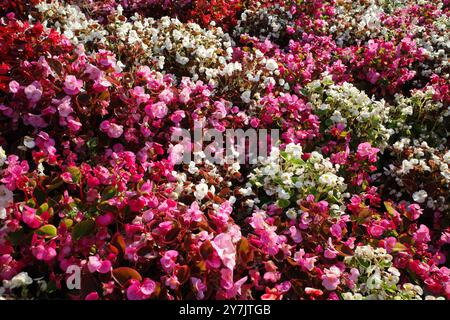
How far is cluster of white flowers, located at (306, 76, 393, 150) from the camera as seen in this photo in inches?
118

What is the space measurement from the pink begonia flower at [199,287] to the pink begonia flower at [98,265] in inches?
13.3

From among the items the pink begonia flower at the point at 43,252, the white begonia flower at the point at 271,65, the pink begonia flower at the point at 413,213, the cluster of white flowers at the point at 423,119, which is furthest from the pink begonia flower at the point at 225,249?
the cluster of white flowers at the point at 423,119

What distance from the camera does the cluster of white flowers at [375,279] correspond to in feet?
6.20

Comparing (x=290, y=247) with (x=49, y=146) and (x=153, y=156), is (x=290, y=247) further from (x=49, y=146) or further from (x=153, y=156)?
(x=49, y=146)

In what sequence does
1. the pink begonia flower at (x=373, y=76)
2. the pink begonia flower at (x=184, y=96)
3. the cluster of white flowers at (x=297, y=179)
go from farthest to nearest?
1. the pink begonia flower at (x=373, y=76)
2. the pink begonia flower at (x=184, y=96)
3. the cluster of white flowers at (x=297, y=179)

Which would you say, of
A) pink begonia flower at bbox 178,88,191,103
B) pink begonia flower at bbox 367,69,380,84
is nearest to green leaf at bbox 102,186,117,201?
pink begonia flower at bbox 178,88,191,103

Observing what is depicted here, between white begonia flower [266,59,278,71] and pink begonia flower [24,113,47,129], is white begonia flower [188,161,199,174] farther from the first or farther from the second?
white begonia flower [266,59,278,71]

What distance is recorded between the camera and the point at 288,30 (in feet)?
14.9

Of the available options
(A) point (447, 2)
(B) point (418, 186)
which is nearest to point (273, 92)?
(B) point (418, 186)

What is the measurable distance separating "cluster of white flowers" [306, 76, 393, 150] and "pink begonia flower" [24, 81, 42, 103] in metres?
1.89

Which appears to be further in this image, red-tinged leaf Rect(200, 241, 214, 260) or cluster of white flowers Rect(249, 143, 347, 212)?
cluster of white flowers Rect(249, 143, 347, 212)

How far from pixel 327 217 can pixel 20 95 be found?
1801mm

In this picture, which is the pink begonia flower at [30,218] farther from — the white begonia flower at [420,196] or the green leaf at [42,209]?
the white begonia flower at [420,196]

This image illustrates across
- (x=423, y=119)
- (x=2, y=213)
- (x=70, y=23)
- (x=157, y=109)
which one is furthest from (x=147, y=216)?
(x=423, y=119)
